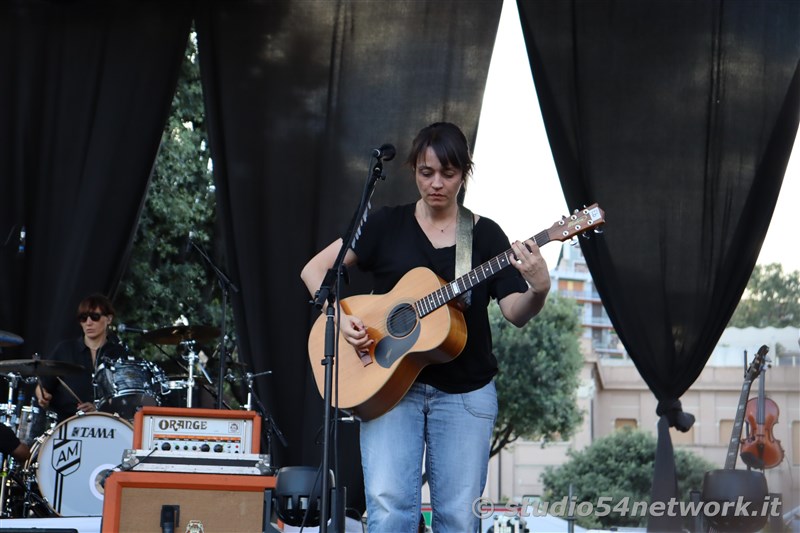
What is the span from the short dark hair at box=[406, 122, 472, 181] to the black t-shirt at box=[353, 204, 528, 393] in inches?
8.7

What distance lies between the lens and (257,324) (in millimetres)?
5363

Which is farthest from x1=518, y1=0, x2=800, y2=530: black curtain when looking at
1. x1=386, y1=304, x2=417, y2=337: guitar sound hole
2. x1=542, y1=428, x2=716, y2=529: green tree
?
x1=542, y1=428, x2=716, y2=529: green tree

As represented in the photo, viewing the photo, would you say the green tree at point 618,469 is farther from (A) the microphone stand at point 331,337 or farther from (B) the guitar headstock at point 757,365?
→ (A) the microphone stand at point 331,337

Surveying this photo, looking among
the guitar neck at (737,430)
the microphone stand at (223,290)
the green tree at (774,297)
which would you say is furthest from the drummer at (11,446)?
the green tree at (774,297)

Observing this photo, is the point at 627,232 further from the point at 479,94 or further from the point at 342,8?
the point at 342,8

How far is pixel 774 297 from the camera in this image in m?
8.83

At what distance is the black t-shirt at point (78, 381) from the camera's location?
574 centimetres

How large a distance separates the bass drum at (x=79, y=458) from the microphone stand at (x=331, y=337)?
101 inches

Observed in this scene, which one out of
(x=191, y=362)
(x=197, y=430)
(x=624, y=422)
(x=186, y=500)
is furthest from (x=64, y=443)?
(x=624, y=422)

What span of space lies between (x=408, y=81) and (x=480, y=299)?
2.53m

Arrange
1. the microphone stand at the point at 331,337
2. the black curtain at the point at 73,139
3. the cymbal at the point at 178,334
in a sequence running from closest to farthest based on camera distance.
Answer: the microphone stand at the point at 331,337 → the black curtain at the point at 73,139 → the cymbal at the point at 178,334

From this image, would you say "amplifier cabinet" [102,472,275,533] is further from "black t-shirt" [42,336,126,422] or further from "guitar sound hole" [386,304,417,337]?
"black t-shirt" [42,336,126,422]

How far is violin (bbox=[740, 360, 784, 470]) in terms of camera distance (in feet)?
17.7

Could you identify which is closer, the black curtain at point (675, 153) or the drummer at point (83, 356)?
the black curtain at point (675, 153)
